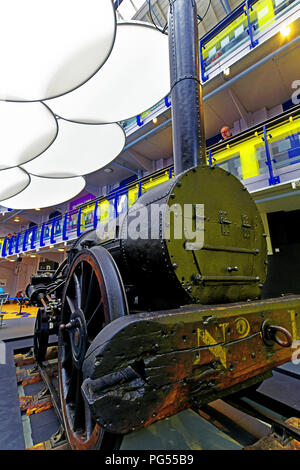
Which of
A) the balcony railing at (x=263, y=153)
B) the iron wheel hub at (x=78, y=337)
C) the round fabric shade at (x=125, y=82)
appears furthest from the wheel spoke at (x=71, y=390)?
the round fabric shade at (x=125, y=82)

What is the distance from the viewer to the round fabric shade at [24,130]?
14.7ft

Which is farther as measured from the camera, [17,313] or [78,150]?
[17,313]

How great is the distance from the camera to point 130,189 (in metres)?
7.47

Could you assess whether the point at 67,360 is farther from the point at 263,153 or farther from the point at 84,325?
the point at 263,153

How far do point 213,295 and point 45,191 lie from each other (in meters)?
8.78

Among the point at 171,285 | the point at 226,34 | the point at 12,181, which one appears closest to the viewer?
the point at 171,285

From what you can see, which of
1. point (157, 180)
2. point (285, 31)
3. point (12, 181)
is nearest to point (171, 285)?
point (157, 180)

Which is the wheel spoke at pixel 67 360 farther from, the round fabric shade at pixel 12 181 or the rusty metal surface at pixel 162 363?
the round fabric shade at pixel 12 181

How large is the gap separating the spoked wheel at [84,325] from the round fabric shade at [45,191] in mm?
7053

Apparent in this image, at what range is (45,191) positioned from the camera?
8.74 meters

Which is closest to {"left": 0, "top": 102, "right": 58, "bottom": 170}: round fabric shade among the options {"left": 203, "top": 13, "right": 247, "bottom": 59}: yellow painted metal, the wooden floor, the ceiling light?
{"left": 203, "top": 13, "right": 247, "bottom": 59}: yellow painted metal

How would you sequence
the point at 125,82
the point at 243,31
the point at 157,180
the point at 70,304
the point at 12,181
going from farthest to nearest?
1. the point at 12,181
2. the point at 157,180
3. the point at 243,31
4. the point at 125,82
5. the point at 70,304

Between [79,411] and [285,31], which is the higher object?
[285,31]

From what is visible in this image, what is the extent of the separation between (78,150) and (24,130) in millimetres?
1798
